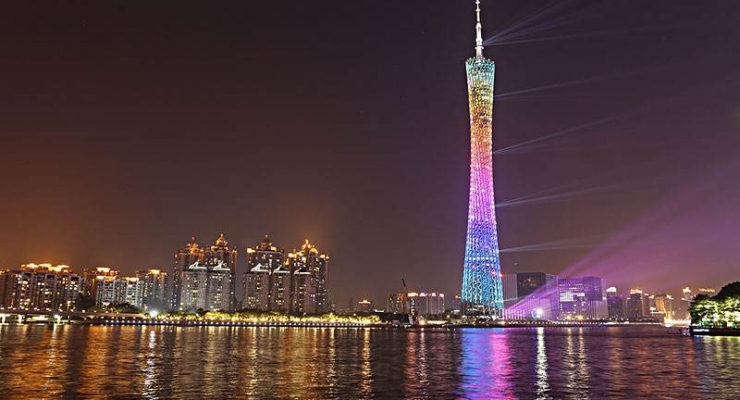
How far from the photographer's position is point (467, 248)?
8006cm

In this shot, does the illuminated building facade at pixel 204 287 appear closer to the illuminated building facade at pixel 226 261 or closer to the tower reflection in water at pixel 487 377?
the illuminated building facade at pixel 226 261

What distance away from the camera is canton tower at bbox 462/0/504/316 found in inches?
2963

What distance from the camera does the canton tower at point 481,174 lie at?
7525 cm

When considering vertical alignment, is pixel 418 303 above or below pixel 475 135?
below

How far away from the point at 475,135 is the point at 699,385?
5293cm

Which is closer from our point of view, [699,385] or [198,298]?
[699,385]

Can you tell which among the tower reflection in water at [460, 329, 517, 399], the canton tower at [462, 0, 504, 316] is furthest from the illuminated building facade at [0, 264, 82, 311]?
the tower reflection in water at [460, 329, 517, 399]

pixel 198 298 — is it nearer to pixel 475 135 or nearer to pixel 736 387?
pixel 475 135

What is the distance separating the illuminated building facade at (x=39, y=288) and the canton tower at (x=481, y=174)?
366ft

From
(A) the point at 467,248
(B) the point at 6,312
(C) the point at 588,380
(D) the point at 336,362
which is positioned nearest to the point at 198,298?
(B) the point at 6,312

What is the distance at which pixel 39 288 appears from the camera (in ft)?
505

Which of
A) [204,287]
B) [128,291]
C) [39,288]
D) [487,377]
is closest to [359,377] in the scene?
[487,377]

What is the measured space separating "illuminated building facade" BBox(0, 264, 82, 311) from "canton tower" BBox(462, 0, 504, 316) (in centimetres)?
11159

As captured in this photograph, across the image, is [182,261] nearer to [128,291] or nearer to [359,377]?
[128,291]
